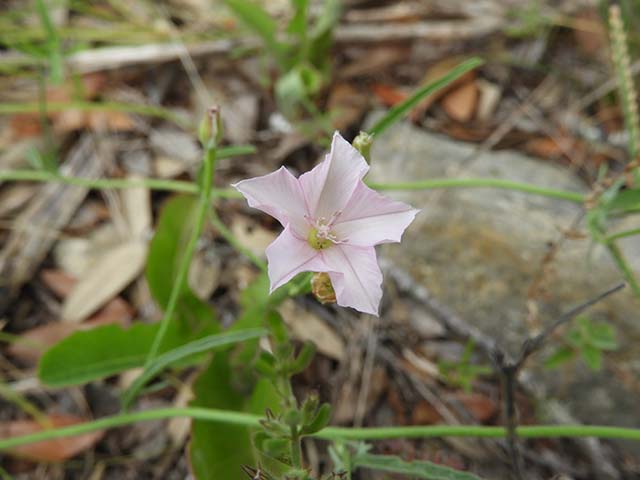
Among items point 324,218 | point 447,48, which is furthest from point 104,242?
point 447,48

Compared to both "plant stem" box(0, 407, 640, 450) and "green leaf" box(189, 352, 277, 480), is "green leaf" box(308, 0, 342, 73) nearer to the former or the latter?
"green leaf" box(189, 352, 277, 480)

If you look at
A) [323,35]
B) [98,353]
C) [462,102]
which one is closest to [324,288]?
Answer: [98,353]

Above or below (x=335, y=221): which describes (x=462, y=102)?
above

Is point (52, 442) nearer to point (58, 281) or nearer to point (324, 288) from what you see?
point (58, 281)

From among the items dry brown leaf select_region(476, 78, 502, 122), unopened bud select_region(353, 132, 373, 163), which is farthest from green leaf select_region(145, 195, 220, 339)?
dry brown leaf select_region(476, 78, 502, 122)

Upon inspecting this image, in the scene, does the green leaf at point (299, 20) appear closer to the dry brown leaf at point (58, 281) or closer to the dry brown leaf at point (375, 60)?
the dry brown leaf at point (375, 60)

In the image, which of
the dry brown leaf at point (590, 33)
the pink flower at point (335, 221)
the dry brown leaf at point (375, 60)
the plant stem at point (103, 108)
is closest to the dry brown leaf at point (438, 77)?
the dry brown leaf at point (375, 60)
